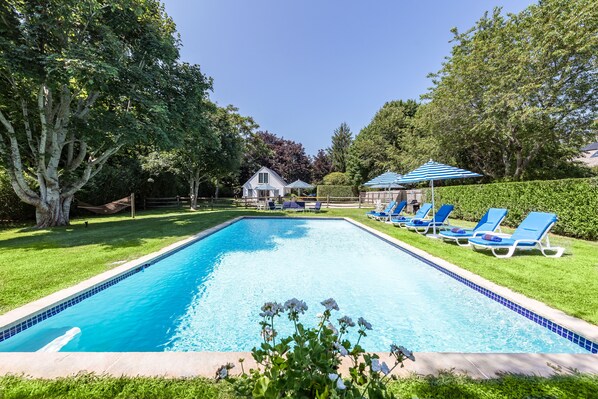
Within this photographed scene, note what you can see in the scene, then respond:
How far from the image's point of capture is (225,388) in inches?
80.0

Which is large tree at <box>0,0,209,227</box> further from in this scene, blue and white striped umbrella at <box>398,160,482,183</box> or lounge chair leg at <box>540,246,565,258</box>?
lounge chair leg at <box>540,246,565,258</box>

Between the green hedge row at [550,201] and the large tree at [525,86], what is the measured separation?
404cm

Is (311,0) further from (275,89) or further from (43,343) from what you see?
(43,343)

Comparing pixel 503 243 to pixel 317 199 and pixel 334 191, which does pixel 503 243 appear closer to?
pixel 317 199

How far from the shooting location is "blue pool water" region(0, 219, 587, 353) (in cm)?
345

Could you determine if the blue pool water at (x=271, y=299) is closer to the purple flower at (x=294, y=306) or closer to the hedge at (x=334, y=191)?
the purple flower at (x=294, y=306)

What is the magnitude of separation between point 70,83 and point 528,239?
1438 cm

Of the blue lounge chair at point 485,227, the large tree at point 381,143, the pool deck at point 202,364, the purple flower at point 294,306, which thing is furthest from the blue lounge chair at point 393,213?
the large tree at point 381,143

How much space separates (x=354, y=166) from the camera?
37188mm

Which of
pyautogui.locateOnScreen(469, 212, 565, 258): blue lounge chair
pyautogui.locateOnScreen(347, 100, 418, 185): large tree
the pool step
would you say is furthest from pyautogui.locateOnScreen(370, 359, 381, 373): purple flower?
pyautogui.locateOnScreen(347, 100, 418, 185): large tree

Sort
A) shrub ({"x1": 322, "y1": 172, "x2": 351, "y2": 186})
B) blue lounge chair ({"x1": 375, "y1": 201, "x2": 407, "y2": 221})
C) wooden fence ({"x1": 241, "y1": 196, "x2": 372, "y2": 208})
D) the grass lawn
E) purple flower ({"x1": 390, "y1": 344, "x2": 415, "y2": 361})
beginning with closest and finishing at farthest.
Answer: purple flower ({"x1": 390, "y1": 344, "x2": 415, "y2": 361})
the grass lawn
blue lounge chair ({"x1": 375, "y1": 201, "x2": 407, "y2": 221})
wooden fence ({"x1": 241, "y1": 196, "x2": 372, "y2": 208})
shrub ({"x1": 322, "y1": 172, "x2": 351, "y2": 186})

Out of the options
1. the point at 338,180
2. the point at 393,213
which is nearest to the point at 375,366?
the point at 393,213

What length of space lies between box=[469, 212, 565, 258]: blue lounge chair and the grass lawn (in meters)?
0.22

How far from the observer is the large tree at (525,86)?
11242 mm
